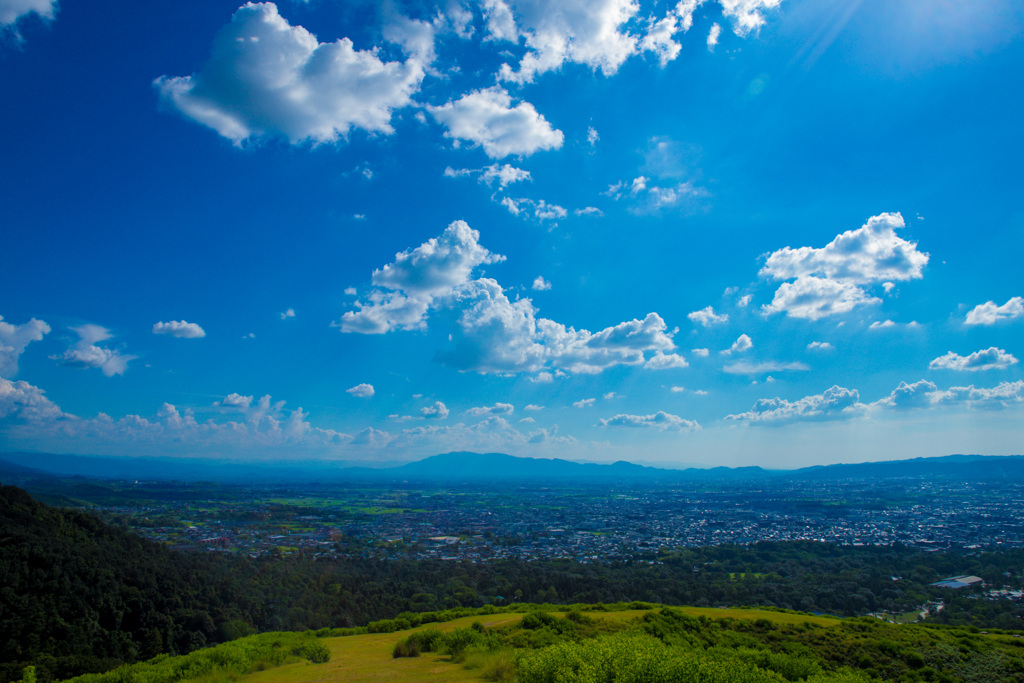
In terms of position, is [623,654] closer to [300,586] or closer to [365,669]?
[365,669]

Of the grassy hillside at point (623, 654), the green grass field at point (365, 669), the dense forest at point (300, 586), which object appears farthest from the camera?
the dense forest at point (300, 586)

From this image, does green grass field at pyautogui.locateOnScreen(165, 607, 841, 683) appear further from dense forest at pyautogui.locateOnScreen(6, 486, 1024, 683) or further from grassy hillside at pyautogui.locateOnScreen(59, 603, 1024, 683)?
dense forest at pyautogui.locateOnScreen(6, 486, 1024, 683)

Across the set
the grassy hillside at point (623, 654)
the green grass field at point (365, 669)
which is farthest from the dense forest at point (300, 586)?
the green grass field at point (365, 669)

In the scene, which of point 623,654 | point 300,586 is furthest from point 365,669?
point 300,586

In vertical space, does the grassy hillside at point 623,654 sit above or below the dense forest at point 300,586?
above

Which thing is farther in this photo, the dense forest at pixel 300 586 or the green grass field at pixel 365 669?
the dense forest at pixel 300 586

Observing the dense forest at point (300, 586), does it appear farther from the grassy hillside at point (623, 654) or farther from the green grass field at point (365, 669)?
the green grass field at point (365, 669)

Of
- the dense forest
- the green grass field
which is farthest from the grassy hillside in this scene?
the dense forest

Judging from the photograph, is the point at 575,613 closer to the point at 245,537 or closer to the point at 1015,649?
the point at 1015,649
